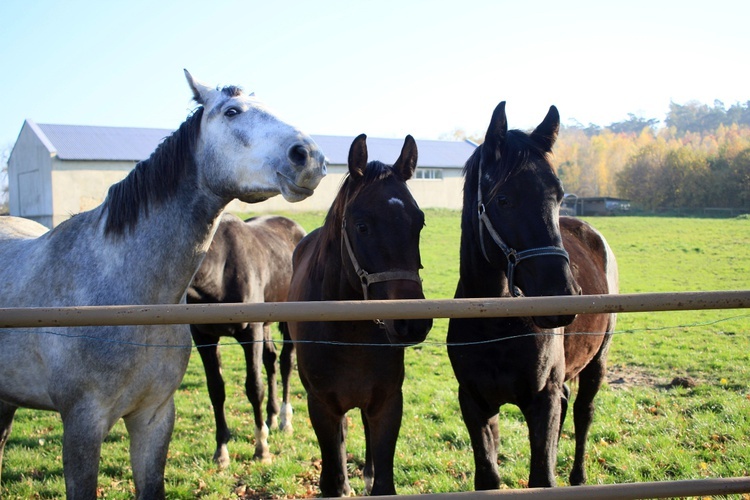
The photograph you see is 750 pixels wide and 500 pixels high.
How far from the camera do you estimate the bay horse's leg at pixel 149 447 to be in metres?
3.33

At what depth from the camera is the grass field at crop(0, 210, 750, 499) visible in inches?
194

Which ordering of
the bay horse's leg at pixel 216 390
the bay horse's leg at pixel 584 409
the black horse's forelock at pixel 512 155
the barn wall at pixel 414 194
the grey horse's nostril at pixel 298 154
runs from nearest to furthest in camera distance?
the grey horse's nostril at pixel 298 154 → the black horse's forelock at pixel 512 155 → the bay horse's leg at pixel 584 409 → the bay horse's leg at pixel 216 390 → the barn wall at pixel 414 194

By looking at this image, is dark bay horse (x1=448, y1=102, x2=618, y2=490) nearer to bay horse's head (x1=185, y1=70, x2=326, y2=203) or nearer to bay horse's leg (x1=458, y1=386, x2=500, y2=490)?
bay horse's leg (x1=458, y1=386, x2=500, y2=490)

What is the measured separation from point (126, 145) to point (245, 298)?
3837 cm

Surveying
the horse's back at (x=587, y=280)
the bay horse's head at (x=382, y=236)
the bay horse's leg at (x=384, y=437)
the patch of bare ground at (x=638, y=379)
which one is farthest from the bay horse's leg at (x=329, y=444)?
the patch of bare ground at (x=638, y=379)

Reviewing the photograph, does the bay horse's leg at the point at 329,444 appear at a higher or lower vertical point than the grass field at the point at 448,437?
higher

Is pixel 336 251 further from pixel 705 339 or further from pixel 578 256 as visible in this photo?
pixel 705 339

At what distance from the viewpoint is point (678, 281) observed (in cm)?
1580

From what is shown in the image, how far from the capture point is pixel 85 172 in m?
37.6

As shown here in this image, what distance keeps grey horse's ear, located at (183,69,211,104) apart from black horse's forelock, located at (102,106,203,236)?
3.2 inches

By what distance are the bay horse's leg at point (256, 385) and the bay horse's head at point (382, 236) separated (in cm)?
263

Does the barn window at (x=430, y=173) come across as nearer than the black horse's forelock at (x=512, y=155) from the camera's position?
No

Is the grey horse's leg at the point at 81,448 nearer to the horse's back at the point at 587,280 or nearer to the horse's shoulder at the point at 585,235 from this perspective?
the horse's back at the point at 587,280

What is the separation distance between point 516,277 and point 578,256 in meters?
1.78
